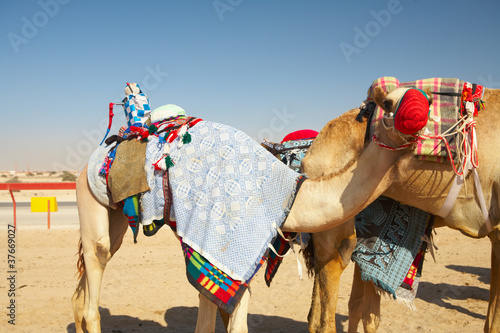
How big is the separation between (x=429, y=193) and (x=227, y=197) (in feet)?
4.72

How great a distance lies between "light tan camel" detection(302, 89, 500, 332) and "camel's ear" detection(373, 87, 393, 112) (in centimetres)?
32

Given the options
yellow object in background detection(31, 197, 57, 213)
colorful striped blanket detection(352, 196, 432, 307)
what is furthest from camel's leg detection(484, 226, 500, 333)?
yellow object in background detection(31, 197, 57, 213)

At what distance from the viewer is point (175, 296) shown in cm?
564

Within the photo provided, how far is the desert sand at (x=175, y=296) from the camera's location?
15.5 feet

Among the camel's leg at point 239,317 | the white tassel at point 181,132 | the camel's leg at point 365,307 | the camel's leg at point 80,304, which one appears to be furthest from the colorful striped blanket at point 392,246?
the camel's leg at point 80,304

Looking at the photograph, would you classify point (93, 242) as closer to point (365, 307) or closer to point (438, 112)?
point (365, 307)

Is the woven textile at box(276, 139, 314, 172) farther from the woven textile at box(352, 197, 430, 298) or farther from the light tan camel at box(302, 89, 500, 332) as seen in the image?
the woven textile at box(352, 197, 430, 298)

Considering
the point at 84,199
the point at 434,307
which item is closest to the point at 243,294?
the point at 84,199

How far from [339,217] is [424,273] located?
520 cm

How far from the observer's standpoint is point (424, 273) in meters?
6.84

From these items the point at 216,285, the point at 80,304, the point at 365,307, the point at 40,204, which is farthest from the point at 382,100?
the point at 40,204

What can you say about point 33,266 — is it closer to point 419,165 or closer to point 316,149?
point 316,149

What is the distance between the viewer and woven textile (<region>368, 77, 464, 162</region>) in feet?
8.72

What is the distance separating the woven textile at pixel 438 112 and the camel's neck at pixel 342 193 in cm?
40
